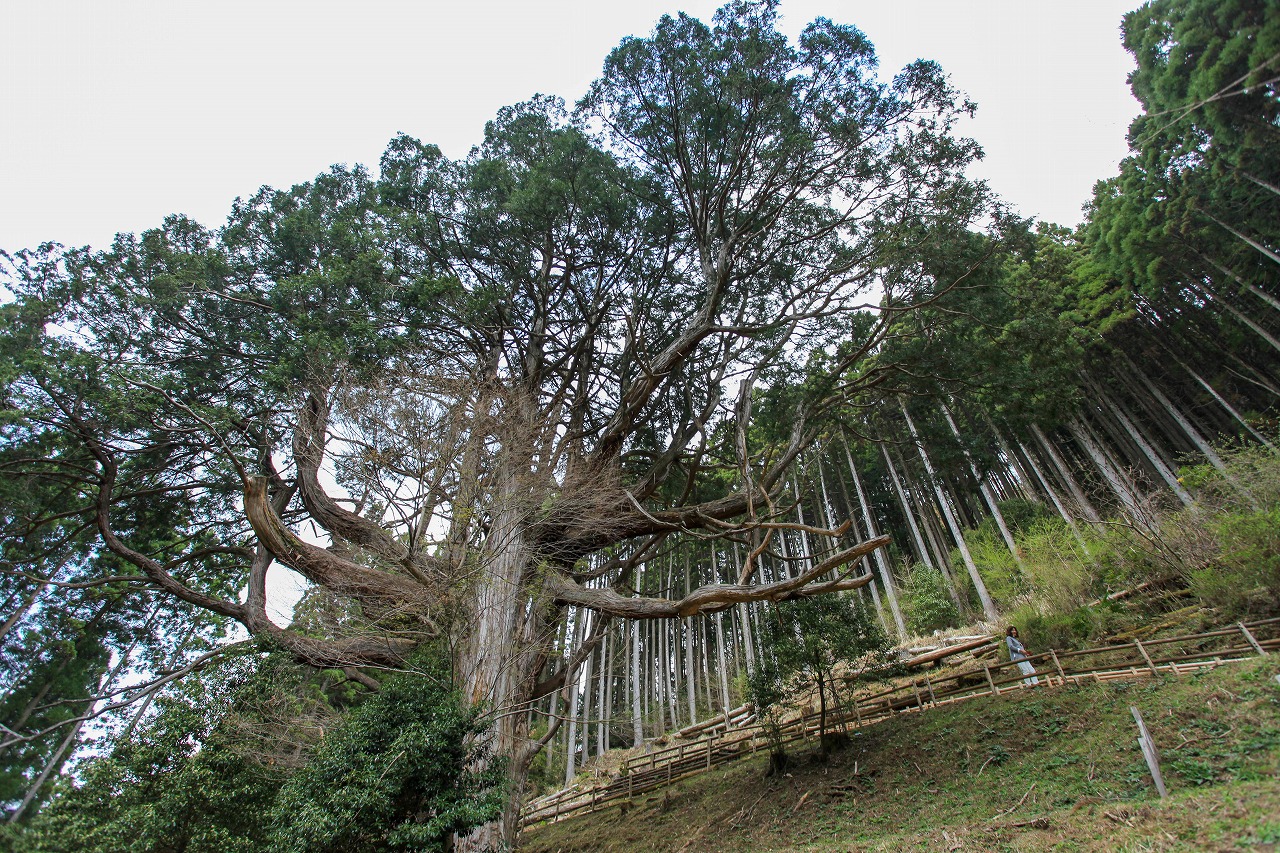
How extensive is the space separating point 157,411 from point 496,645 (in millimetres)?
5240

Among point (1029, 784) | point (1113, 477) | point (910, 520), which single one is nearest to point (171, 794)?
point (1029, 784)

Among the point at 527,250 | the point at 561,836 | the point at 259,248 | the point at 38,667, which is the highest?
the point at 527,250

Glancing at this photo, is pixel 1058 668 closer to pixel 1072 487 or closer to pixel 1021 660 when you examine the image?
pixel 1021 660

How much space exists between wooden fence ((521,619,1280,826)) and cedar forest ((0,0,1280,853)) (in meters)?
1.13

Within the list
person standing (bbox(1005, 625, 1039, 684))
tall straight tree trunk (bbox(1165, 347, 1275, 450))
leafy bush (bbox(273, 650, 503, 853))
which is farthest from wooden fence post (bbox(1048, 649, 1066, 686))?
tall straight tree trunk (bbox(1165, 347, 1275, 450))

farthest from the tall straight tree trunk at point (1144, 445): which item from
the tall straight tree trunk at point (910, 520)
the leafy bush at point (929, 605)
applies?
the tall straight tree trunk at point (910, 520)

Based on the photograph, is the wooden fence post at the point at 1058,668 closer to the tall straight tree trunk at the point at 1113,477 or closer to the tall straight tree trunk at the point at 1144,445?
the tall straight tree trunk at the point at 1113,477

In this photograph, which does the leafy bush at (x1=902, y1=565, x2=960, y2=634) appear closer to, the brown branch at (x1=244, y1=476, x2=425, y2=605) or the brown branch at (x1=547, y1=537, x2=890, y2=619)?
the brown branch at (x1=547, y1=537, x2=890, y2=619)

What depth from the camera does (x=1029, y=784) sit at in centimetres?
552

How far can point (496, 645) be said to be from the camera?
666 centimetres

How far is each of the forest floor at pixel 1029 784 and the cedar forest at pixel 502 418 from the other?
1492 mm

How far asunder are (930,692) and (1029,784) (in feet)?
13.3

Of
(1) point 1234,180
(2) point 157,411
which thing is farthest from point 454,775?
(1) point 1234,180

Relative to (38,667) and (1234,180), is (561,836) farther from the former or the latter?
(1234,180)
